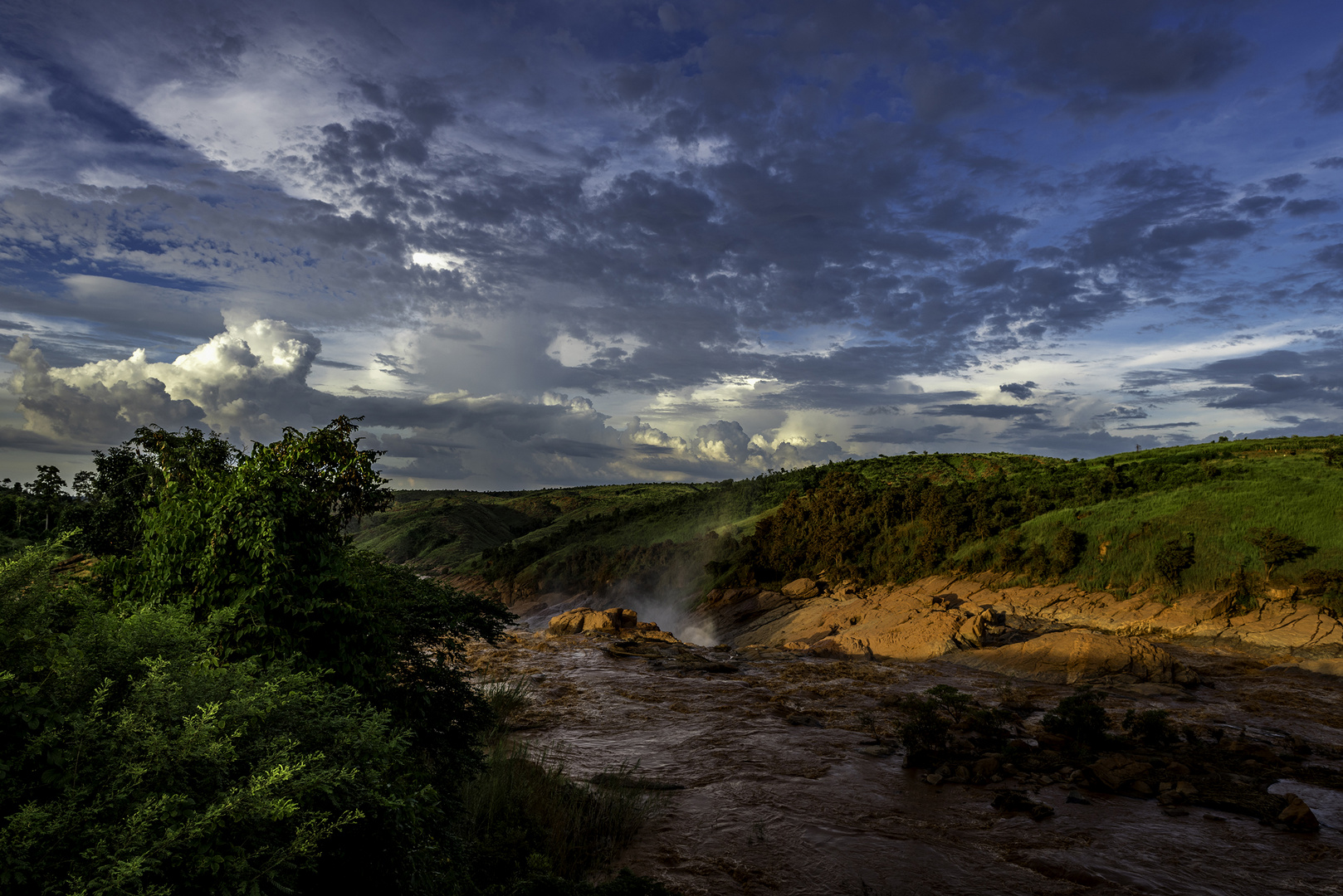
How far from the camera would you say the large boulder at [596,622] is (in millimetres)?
39031

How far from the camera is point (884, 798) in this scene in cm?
1359

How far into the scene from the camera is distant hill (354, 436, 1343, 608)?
101ft

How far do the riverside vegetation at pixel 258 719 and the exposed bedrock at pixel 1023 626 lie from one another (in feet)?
66.6

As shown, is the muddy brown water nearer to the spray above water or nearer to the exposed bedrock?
the exposed bedrock

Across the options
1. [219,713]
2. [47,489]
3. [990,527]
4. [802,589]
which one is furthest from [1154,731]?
[47,489]

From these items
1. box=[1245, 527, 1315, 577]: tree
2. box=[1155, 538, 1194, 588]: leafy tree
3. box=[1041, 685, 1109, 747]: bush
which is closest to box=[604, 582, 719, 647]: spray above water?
box=[1155, 538, 1194, 588]: leafy tree

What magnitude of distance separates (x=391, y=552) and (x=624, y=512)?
47393 mm

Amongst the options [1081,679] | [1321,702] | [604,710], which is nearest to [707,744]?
[604,710]

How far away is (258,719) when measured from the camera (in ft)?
16.9

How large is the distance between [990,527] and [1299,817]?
28.4 metres

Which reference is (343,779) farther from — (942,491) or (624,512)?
(624,512)

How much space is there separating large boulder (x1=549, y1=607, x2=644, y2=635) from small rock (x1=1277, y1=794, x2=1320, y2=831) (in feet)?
96.8

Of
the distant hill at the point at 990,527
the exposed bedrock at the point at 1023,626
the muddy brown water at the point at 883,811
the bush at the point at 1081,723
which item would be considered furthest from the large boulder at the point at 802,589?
the bush at the point at 1081,723

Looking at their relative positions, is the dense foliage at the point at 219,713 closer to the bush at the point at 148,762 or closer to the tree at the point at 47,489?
the bush at the point at 148,762
